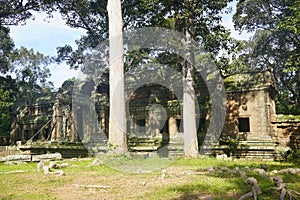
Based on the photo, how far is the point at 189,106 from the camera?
14.0 m

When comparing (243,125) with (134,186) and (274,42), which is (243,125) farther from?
(134,186)

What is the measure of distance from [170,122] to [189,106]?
21.0ft

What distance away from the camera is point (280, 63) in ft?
90.5

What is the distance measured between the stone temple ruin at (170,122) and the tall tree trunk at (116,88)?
463 cm

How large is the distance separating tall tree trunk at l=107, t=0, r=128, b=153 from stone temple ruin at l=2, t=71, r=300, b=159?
4630 mm

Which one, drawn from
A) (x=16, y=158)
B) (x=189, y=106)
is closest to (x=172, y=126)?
(x=189, y=106)

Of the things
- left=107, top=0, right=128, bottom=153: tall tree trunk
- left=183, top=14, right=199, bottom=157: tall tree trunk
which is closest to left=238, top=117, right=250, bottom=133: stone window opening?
left=183, top=14, right=199, bottom=157: tall tree trunk

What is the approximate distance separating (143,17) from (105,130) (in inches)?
369

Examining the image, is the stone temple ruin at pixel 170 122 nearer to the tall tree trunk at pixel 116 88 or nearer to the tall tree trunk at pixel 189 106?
the tall tree trunk at pixel 189 106

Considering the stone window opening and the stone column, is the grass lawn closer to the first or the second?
the stone column

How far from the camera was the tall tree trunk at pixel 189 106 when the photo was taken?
13656 millimetres

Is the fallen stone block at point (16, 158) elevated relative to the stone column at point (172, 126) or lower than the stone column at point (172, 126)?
lower

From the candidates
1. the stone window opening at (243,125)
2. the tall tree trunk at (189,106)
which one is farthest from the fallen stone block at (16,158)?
the stone window opening at (243,125)

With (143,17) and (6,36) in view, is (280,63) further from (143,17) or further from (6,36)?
(6,36)
